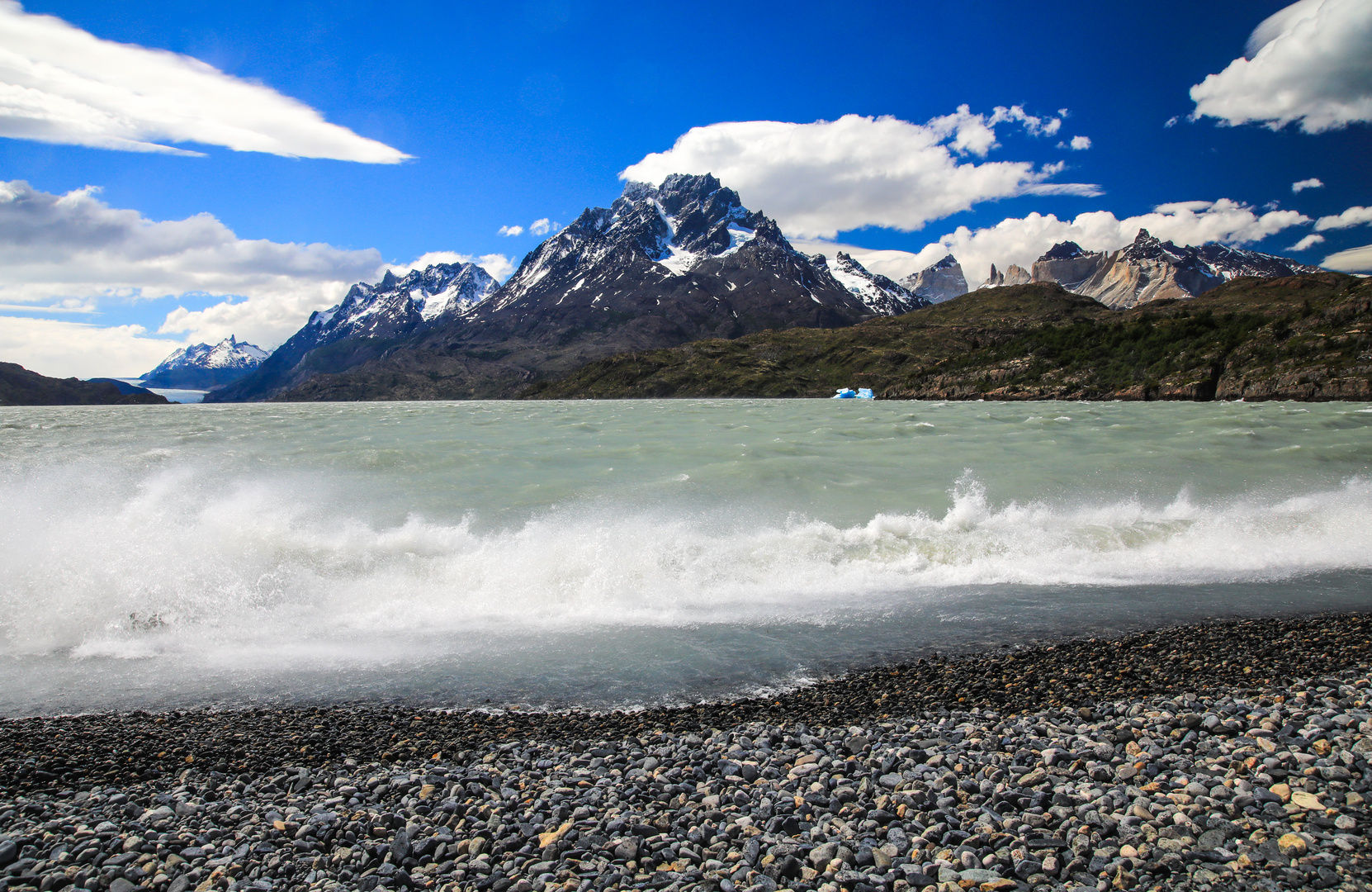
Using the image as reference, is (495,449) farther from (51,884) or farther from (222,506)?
(51,884)

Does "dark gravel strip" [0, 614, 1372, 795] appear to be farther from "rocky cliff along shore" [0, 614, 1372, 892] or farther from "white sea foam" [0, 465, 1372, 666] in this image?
"white sea foam" [0, 465, 1372, 666]

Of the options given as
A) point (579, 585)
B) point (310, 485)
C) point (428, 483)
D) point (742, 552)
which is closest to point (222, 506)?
point (310, 485)

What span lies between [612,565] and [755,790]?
9.67 metres

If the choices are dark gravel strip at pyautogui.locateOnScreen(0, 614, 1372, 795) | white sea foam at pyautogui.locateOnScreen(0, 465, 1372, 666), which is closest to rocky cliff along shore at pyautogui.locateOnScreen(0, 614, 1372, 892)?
dark gravel strip at pyautogui.locateOnScreen(0, 614, 1372, 795)

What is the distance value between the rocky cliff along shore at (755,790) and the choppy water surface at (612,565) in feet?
4.62

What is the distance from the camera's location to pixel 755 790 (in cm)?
689

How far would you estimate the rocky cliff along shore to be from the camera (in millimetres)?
5730

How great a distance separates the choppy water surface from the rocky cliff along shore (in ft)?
4.62

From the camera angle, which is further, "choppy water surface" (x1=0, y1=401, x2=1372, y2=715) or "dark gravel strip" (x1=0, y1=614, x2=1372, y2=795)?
"choppy water surface" (x1=0, y1=401, x2=1372, y2=715)

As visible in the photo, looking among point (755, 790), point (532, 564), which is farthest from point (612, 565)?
point (755, 790)

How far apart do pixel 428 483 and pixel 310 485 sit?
4240mm

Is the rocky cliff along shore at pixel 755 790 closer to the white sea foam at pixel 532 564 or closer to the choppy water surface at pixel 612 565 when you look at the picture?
the choppy water surface at pixel 612 565

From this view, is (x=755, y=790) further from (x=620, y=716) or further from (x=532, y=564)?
(x=532, y=564)

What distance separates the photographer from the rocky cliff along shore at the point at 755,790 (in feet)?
18.8
